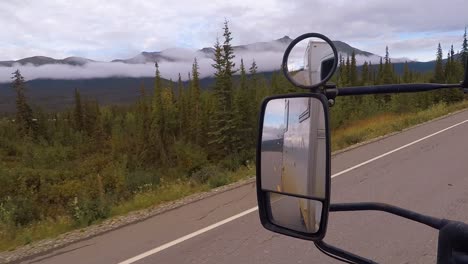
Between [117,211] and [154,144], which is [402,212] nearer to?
[117,211]

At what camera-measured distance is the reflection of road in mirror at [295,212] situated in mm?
1573

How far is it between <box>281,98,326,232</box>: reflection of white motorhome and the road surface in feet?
10.9

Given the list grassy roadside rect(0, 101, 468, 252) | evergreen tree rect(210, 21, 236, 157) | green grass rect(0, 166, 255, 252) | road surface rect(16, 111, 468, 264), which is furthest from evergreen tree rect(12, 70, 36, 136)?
road surface rect(16, 111, 468, 264)

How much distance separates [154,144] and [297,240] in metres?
56.6

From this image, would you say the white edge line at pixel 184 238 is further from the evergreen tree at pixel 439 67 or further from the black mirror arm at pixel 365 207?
the evergreen tree at pixel 439 67

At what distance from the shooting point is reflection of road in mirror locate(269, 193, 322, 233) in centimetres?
157

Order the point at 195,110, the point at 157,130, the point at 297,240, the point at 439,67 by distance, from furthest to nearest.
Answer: the point at 195,110, the point at 157,130, the point at 439,67, the point at 297,240

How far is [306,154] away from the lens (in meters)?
1.59

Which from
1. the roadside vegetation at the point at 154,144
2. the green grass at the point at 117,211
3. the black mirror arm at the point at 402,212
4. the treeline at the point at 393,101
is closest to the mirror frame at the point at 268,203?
the black mirror arm at the point at 402,212

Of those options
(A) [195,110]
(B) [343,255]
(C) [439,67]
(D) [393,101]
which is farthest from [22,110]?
(B) [343,255]

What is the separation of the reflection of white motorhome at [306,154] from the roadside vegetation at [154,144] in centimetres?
431

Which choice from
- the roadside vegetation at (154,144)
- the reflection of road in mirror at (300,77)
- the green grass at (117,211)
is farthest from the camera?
the roadside vegetation at (154,144)

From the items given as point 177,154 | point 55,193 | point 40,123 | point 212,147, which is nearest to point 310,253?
point 55,193

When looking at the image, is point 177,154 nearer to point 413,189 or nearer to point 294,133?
point 413,189
